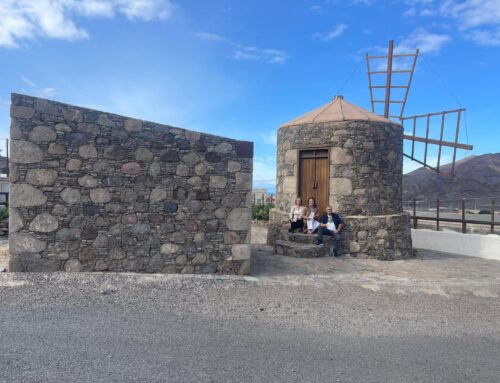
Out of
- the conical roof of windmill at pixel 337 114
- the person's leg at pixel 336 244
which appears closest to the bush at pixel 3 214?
the conical roof of windmill at pixel 337 114

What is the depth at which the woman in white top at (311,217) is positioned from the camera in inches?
345

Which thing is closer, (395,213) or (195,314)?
(195,314)

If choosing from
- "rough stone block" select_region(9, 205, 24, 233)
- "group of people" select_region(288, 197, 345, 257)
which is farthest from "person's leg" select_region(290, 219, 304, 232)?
"rough stone block" select_region(9, 205, 24, 233)

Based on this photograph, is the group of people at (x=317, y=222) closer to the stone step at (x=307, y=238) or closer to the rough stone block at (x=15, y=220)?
the stone step at (x=307, y=238)

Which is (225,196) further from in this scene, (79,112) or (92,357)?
(92,357)

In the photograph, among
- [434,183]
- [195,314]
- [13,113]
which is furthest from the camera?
[434,183]

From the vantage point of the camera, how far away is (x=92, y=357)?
305 cm

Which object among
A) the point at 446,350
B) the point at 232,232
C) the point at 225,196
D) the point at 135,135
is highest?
the point at 135,135

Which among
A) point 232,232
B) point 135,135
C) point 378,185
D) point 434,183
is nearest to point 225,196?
point 232,232

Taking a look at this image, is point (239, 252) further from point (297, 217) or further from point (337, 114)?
point (337, 114)

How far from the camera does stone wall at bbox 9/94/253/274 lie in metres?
4.95

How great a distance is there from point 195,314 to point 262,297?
3.72 ft

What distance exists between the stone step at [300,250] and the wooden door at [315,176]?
1.22 m

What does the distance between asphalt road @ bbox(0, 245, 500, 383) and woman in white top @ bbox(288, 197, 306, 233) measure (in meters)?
2.65
